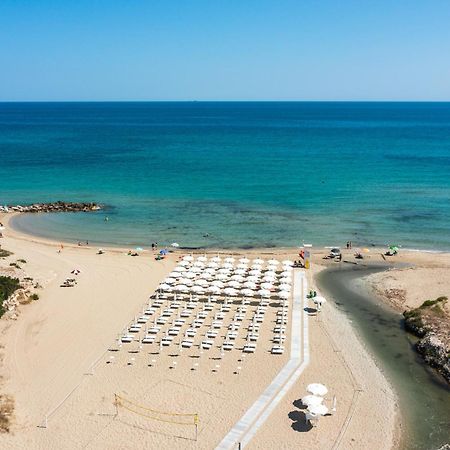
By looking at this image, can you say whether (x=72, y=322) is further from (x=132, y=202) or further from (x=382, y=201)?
(x=382, y=201)

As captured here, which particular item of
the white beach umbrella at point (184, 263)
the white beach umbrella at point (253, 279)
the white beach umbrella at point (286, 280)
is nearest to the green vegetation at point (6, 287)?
the white beach umbrella at point (184, 263)

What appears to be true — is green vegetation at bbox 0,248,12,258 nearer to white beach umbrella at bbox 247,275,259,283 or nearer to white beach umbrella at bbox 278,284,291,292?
white beach umbrella at bbox 247,275,259,283

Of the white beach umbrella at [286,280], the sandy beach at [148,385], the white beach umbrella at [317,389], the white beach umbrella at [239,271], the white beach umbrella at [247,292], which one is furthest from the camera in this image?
the white beach umbrella at [239,271]

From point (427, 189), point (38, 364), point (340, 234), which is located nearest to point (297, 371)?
point (38, 364)

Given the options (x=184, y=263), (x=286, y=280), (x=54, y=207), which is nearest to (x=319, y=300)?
(x=286, y=280)

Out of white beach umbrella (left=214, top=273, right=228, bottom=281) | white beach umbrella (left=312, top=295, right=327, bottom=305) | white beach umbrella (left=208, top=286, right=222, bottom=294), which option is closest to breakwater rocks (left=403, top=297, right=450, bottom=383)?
white beach umbrella (left=312, top=295, right=327, bottom=305)

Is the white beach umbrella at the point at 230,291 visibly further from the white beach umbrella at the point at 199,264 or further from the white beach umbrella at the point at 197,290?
the white beach umbrella at the point at 199,264

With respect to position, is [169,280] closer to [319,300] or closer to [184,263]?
[184,263]
